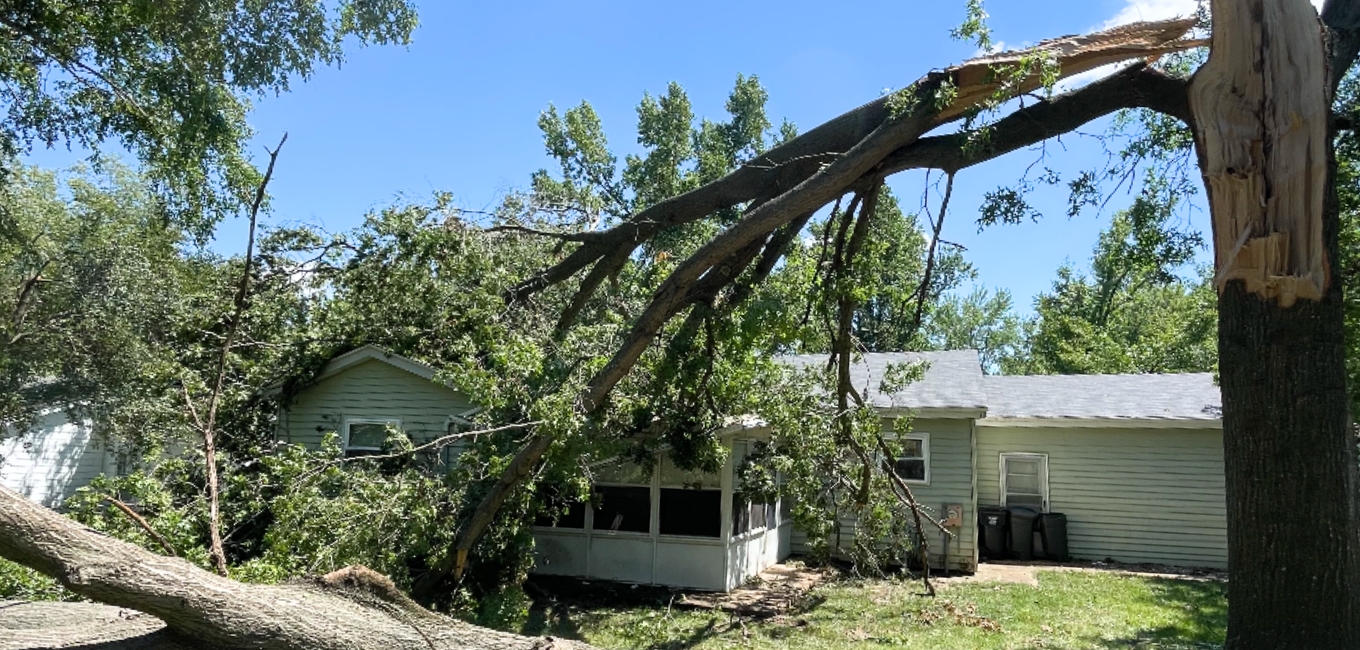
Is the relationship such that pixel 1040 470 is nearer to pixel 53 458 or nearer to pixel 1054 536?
pixel 1054 536

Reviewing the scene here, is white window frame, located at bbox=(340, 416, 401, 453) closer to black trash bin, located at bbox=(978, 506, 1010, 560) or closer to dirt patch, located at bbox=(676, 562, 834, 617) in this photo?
dirt patch, located at bbox=(676, 562, 834, 617)

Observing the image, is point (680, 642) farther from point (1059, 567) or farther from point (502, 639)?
point (1059, 567)

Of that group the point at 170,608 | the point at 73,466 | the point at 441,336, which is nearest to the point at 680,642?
the point at 441,336

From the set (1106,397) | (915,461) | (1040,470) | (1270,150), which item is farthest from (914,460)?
(1270,150)

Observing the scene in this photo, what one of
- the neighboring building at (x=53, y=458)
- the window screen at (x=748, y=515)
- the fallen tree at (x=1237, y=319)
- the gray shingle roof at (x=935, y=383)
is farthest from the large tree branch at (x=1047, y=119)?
the neighboring building at (x=53, y=458)

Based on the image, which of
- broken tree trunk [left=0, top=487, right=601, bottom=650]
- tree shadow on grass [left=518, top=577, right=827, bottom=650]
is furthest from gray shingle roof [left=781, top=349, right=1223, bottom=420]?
broken tree trunk [left=0, top=487, right=601, bottom=650]

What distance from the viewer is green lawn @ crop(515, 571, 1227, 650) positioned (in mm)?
8656

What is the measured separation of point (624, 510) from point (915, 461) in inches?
205

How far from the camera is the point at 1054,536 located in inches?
605

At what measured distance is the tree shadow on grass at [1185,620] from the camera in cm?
838

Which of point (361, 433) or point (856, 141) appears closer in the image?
point (856, 141)

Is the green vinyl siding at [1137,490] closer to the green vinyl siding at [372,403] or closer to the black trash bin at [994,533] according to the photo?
the black trash bin at [994,533]

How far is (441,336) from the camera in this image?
1071cm

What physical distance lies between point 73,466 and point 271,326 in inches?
480
